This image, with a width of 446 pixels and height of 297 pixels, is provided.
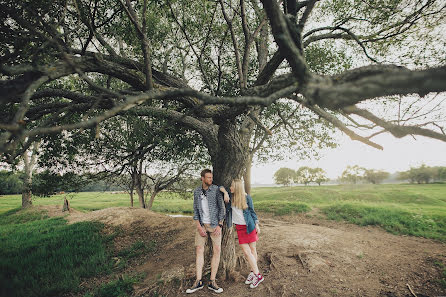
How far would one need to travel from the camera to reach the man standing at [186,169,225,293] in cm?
477

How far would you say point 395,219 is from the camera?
10.8 meters

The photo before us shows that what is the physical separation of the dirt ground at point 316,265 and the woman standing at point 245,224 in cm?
31

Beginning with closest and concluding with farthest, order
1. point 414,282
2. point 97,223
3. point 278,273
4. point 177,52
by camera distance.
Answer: point 414,282 < point 278,273 < point 177,52 < point 97,223

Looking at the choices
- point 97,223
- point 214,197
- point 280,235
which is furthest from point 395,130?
point 97,223

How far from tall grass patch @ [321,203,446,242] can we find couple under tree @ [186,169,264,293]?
29.7 ft

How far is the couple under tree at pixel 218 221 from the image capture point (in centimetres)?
479

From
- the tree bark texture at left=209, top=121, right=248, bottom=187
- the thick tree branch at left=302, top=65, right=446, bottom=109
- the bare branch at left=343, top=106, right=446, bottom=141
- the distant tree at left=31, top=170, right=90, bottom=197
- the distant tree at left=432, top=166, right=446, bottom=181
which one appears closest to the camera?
the thick tree branch at left=302, top=65, right=446, bottom=109

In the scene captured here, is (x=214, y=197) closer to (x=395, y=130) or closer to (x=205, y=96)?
(x=205, y=96)

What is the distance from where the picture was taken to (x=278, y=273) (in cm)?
531

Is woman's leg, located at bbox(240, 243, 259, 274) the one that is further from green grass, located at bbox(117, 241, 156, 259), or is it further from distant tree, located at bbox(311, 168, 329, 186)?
distant tree, located at bbox(311, 168, 329, 186)

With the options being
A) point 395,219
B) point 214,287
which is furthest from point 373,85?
point 395,219

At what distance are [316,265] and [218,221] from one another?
10.4 ft

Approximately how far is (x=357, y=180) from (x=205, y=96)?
330 feet

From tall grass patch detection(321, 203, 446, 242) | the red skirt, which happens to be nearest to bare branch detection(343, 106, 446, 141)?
the red skirt
